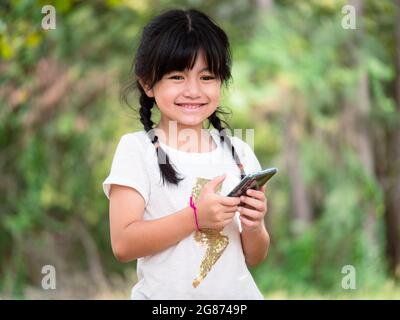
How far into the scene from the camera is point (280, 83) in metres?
6.11

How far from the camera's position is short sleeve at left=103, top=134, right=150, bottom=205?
1.70 meters

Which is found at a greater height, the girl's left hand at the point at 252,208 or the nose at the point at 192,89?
the nose at the point at 192,89

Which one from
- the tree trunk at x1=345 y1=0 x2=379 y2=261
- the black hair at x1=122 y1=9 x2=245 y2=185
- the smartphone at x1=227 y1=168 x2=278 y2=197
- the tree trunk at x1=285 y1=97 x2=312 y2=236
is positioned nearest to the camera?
the smartphone at x1=227 y1=168 x2=278 y2=197

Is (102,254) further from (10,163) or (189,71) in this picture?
(189,71)

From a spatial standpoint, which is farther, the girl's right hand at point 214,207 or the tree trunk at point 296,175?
the tree trunk at point 296,175

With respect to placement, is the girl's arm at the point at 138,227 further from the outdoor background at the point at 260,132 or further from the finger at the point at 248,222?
the outdoor background at the point at 260,132

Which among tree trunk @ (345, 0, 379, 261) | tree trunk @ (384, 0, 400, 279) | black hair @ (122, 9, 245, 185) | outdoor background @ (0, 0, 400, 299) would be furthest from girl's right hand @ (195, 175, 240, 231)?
tree trunk @ (384, 0, 400, 279)

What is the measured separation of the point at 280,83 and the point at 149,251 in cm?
457

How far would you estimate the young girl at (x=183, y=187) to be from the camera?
1.68 m

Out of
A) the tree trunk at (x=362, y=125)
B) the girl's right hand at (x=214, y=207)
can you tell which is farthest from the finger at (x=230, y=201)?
the tree trunk at (x=362, y=125)

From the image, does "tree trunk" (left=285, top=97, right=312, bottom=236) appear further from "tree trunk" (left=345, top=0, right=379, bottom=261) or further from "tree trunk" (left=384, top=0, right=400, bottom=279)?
"tree trunk" (left=384, top=0, right=400, bottom=279)

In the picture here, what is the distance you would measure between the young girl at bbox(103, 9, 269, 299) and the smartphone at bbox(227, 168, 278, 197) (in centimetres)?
2

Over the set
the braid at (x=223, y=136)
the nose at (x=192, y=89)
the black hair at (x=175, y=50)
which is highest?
the black hair at (x=175, y=50)
